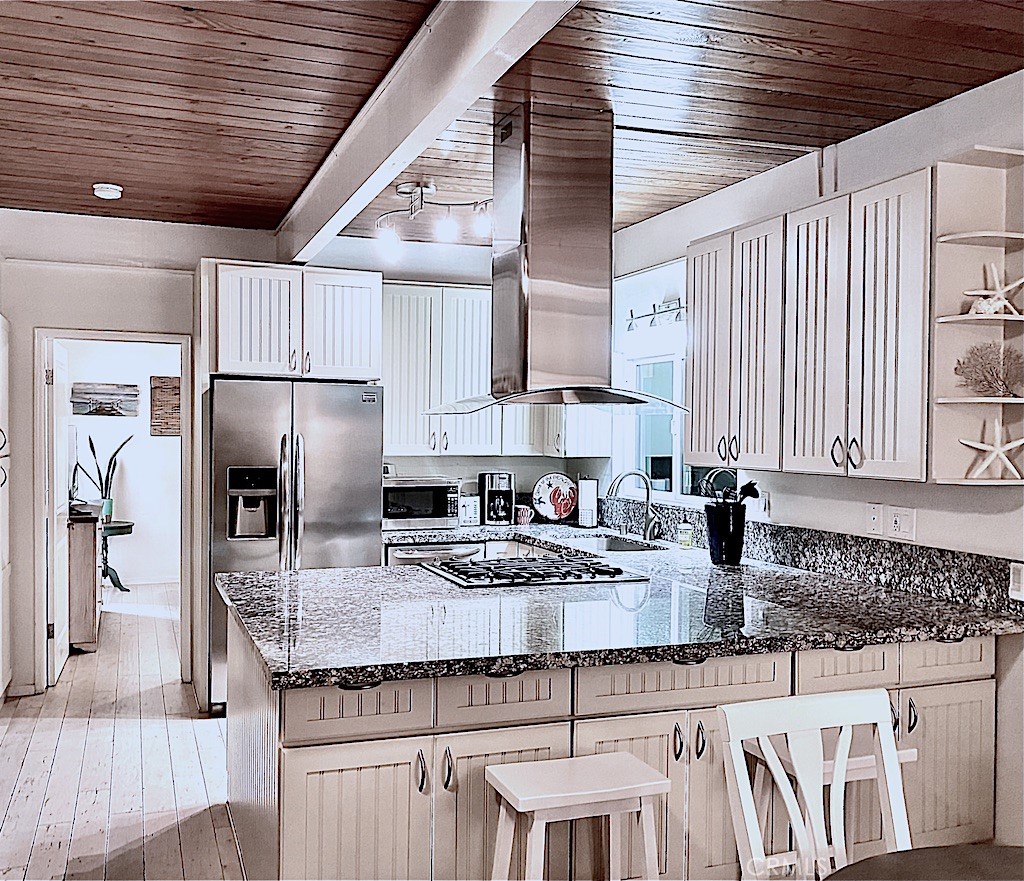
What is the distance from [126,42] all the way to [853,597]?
2.75 m

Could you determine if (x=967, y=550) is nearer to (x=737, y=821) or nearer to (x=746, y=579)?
(x=746, y=579)

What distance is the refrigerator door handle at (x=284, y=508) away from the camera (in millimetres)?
4781

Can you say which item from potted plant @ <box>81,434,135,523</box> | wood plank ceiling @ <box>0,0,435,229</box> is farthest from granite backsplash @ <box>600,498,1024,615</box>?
potted plant @ <box>81,434,135,523</box>

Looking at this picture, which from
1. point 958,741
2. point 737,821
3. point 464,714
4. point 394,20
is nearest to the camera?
point 737,821

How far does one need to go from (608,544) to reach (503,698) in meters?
2.58

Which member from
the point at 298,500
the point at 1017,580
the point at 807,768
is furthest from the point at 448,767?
the point at 298,500

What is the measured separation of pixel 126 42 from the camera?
2.79 m

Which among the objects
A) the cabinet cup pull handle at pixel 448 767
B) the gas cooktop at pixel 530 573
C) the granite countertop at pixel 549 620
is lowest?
the cabinet cup pull handle at pixel 448 767

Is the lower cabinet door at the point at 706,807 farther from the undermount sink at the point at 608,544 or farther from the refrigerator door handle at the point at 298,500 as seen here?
the refrigerator door handle at the point at 298,500

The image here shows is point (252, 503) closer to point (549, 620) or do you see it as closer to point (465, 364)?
point (465, 364)

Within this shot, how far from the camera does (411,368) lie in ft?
18.2

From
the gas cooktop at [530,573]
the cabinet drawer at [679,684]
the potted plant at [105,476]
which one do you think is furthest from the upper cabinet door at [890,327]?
the potted plant at [105,476]

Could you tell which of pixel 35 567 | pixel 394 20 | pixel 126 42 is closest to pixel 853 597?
pixel 394 20

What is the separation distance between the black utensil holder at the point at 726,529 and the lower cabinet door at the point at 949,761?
44.0 inches
